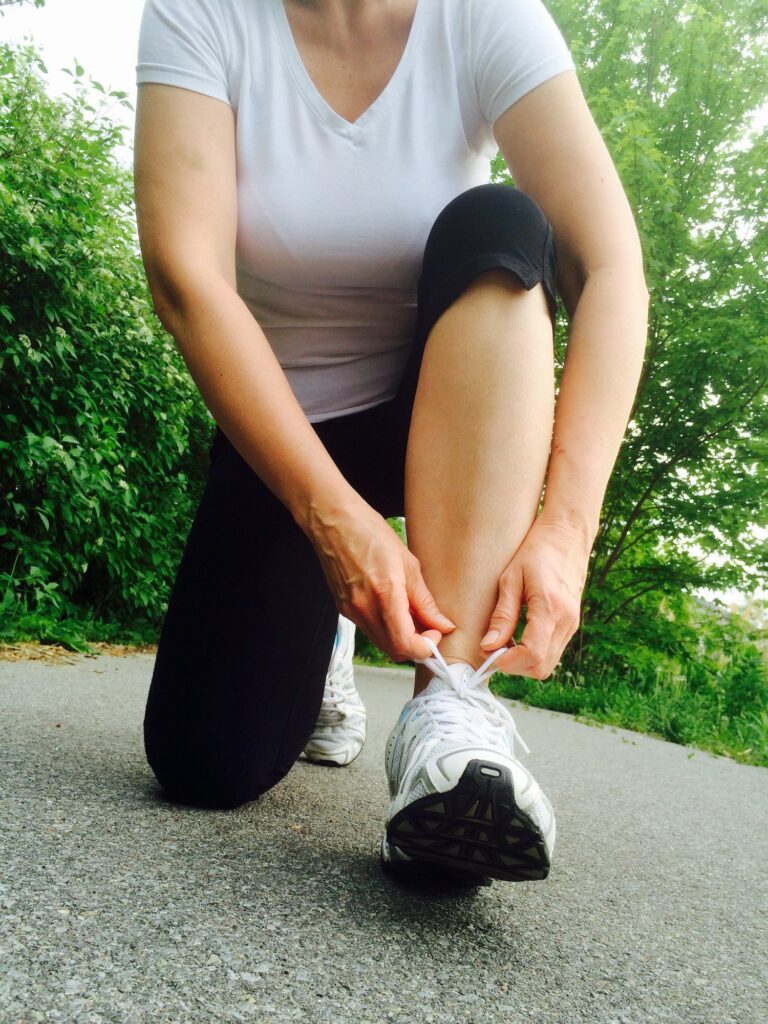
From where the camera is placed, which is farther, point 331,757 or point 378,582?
point 331,757

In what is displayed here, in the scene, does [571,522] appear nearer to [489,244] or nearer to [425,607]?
[425,607]

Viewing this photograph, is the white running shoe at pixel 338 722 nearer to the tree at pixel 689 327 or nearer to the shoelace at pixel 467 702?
the shoelace at pixel 467 702

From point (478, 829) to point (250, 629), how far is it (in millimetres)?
660

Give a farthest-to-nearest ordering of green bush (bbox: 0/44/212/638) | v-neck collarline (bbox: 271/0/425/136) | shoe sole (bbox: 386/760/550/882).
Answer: green bush (bbox: 0/44/212/638)
v-neck collarline (bbox: 271/0/425/136)
shoe sole (bbox: 386/760/550/882)

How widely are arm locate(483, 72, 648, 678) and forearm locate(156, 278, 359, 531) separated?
0.83 ft

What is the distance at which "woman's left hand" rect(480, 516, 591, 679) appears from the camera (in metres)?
0.89

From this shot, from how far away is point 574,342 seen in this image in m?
1.11

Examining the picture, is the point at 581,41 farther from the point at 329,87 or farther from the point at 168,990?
the point at 168,990

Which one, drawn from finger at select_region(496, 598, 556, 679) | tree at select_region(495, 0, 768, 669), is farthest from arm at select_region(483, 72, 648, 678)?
tree at select_region(495, 0, 768, 669)

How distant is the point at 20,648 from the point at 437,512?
2.75 meters

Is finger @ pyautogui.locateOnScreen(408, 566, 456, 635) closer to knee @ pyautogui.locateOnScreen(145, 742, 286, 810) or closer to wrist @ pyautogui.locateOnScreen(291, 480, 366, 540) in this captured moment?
wrist @ pyautogui.locateOnScreen(291, 480, 366, 540)

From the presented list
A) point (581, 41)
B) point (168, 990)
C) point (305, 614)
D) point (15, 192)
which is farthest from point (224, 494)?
point (581, 41)

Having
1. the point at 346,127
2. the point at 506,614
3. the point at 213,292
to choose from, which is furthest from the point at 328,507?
the point at 346,127

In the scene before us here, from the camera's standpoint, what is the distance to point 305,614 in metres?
1.40
